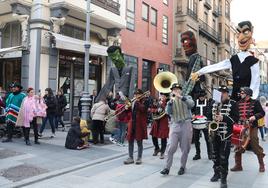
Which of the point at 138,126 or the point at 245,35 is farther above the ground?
the point at 245,35

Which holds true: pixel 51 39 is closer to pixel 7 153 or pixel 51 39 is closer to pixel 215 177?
pixel 7 153

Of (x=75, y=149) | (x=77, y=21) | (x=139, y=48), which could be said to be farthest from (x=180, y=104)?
(x=139, y=48)

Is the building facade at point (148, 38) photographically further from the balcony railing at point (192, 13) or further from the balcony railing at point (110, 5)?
the balcony railing at point (110, 5)

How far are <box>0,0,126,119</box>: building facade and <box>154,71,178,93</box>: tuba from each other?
683 centimetres

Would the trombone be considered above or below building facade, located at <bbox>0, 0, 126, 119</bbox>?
below

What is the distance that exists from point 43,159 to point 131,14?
14126 millimetres

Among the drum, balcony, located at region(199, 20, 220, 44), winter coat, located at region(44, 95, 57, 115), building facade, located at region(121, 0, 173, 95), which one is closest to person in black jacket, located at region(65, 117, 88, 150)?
winter coat, located at region(44, 95, 57, 115)

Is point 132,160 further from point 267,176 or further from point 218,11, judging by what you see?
point 218,11

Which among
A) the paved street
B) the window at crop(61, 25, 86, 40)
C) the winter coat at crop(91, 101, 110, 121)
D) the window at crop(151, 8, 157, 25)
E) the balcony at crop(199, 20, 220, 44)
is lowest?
the paved street

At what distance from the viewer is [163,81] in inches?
342

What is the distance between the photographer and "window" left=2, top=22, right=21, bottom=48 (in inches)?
615

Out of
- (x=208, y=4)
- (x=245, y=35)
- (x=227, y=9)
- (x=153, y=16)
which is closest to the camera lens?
(x=245, y=35)

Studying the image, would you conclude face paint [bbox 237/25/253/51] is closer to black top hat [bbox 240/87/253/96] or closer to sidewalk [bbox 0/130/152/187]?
black top hat [bbox 240/87/253/96]

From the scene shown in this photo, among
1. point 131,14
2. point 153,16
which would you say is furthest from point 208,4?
point 131,14
